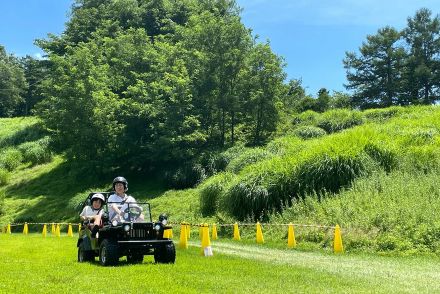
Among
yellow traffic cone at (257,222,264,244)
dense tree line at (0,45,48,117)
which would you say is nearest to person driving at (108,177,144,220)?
yellow traffic cone at (257,222,264,244)

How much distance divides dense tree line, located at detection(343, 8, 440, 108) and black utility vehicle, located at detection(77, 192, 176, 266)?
128 feet

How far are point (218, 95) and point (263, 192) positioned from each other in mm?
16324

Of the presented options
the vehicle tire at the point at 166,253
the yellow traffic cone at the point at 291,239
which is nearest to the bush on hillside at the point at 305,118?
the yellow traffic cone at the point at 291,239

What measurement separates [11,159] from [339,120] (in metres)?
33.0

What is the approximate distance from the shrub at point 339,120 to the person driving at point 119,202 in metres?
24.2

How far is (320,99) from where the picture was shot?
46.5 meters

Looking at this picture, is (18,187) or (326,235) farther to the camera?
(18,187)

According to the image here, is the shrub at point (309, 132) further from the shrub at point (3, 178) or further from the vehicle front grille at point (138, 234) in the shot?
the shrub at point (3, 178)

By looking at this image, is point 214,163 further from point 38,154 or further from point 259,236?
point 38,154

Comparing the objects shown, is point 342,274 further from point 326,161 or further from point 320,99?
point 320,99

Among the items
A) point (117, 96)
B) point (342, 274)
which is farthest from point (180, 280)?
point (117, 96)

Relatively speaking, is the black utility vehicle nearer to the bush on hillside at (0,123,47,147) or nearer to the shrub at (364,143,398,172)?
the shrub at (364,143,398,172)

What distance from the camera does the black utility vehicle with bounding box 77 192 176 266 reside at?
10.9m

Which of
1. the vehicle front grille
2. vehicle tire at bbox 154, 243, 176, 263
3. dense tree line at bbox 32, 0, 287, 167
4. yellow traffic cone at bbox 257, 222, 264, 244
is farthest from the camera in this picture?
dense tree line at bbox 32, 0, 287, 167
